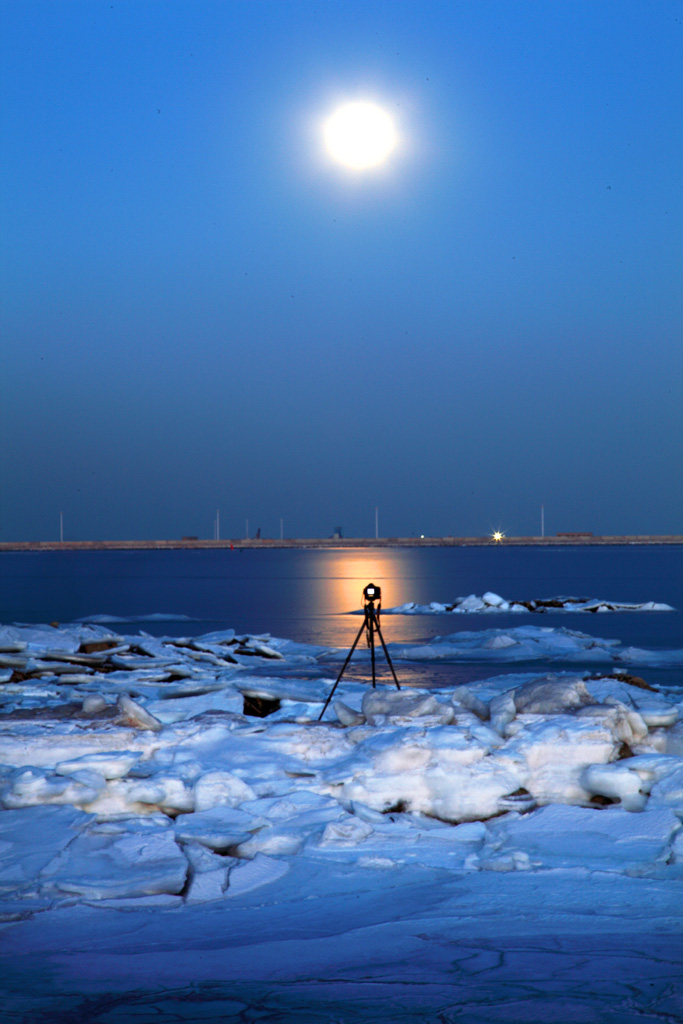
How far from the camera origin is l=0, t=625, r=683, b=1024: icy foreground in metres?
3.76

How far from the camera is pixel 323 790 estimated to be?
604 centimetres

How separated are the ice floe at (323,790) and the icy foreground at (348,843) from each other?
15 mm

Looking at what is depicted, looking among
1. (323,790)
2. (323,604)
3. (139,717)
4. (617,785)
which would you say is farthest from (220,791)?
(323,604)

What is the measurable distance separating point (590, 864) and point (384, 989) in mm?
1851

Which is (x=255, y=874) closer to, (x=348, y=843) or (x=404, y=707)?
(x=348, y=843)

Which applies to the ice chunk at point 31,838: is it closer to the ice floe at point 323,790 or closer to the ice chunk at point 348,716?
the ice floe at point 323,790

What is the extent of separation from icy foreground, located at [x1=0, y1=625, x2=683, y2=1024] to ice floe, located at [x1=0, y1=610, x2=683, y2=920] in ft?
0.05

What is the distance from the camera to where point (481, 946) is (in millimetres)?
3928

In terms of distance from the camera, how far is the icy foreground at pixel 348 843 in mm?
3764

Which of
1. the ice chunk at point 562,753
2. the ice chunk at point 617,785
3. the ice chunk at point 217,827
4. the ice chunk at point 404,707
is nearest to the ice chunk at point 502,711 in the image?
the ice chunk at point 562,753

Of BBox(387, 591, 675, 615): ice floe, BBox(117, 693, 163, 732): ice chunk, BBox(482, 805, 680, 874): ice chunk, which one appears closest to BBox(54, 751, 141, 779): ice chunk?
BBox(117, 693, 163, 732): ice chunk

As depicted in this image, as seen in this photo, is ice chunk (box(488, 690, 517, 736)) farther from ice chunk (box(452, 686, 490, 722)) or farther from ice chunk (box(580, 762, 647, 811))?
ice chunk (box(580, 762, 647, 811))

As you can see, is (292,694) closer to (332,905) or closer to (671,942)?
(332,905)

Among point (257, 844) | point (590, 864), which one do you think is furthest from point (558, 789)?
point (257, 844)
